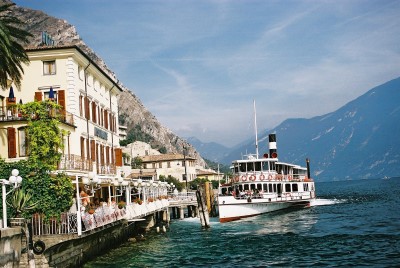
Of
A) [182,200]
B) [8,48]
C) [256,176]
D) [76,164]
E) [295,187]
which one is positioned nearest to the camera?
[8,48]

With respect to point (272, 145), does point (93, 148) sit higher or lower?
lower

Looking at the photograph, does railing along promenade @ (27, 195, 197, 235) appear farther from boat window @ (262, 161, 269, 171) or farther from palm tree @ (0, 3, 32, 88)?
boat window @ (262, 161, 269, 171)

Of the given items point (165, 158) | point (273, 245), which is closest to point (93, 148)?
point (273, 245)

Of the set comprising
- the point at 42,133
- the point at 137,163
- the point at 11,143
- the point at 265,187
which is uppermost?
the point at 137,163

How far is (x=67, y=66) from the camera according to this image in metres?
35.9

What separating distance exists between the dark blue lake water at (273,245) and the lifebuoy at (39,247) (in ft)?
14.2

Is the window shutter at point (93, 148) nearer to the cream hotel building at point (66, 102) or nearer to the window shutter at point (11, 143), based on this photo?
the cream hotel building at point (66, 102)

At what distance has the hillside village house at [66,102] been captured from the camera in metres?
32.0

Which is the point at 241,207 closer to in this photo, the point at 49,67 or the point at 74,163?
the point at 74,163

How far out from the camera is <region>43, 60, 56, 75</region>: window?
3628 centimetres

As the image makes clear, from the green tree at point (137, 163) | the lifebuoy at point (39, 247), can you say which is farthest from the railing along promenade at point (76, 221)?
the green tree at point (137, 163)

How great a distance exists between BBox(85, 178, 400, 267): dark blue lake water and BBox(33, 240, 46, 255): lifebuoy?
14.2 ft

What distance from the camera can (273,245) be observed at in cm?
3225

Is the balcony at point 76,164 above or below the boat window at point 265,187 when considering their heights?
above
